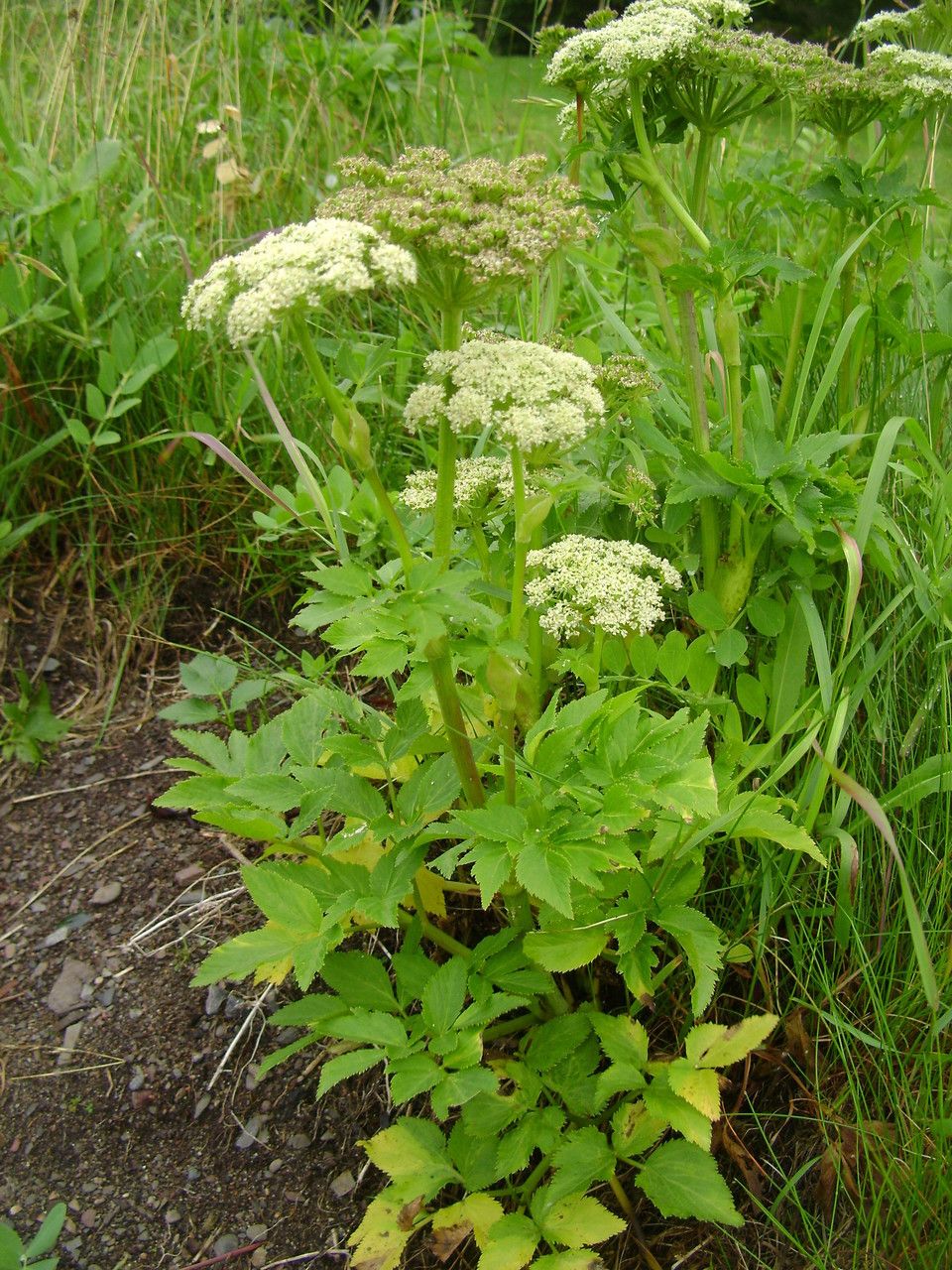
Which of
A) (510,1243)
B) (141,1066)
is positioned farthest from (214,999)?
(510,1243)

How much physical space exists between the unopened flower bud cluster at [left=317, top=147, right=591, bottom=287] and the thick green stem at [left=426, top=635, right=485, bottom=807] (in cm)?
49

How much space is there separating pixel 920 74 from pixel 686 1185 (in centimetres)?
194

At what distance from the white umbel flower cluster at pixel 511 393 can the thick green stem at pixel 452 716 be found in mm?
290

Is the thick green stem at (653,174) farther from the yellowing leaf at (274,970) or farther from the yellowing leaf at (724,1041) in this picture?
the yellowing leaf at (274,970)

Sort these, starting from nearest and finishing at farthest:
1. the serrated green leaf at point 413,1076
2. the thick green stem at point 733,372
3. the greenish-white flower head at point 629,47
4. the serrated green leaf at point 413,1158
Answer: the serrated green leaf at point 413,1076
the serrated green leaf at point 413,1158
the greenish-white flower head at point 629,47
the thick green stem at point 733,372

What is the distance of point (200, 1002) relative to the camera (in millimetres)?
2057

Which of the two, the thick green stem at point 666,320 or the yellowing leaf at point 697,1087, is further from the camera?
the thick green stem at point 666,320

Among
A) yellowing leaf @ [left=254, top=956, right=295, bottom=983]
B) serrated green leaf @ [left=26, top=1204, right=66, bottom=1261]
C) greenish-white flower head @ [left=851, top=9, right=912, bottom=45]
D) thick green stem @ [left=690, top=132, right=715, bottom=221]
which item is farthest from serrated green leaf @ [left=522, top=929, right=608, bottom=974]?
greenish-white flower head @ [left=851, top=9, right=912, bottom=45]

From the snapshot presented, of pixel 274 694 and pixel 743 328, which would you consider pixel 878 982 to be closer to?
pixel 274 694

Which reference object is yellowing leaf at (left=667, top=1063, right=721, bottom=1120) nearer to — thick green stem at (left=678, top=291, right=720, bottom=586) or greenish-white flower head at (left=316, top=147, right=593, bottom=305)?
thick green stem at (left=678, top=291, right=720, bottom=586)

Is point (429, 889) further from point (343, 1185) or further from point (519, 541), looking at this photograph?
point (519, 541)

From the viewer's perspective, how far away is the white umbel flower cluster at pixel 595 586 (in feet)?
5.14

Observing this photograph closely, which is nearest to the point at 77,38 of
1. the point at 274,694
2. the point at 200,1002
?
the point at 274,694

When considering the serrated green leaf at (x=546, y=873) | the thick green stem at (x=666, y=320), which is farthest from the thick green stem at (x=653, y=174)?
the serrated green leaf at (x=546, y=873)
